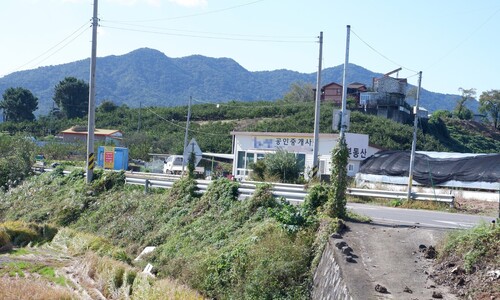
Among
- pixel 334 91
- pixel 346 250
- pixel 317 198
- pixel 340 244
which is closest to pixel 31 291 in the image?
pixel 317 198

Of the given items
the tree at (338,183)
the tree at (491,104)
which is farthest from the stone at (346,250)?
the tree at (491,104)

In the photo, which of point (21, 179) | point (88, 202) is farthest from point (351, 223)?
point (21, 179)

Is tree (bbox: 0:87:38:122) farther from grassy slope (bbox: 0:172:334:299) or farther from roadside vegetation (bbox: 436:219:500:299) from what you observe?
roadside vegetation (bbox: 436:219:500:299)

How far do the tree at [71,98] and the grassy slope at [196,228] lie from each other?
84144 millimetres

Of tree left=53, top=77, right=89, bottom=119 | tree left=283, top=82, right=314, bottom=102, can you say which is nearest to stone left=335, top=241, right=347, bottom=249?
tree left=53, top=77, right=89, bottom=119

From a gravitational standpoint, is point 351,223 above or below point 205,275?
above

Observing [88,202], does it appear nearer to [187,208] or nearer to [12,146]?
[187,208]

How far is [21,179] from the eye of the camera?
32.9 m

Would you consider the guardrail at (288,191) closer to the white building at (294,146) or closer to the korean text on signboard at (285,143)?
the white building at (294,146)

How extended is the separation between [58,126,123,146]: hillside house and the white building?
27.0m

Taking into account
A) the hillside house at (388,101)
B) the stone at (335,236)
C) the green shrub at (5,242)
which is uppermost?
the hillside house at (388,101)

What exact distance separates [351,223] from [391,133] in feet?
183

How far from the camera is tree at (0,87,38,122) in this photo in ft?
341

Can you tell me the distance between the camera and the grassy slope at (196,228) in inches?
473
